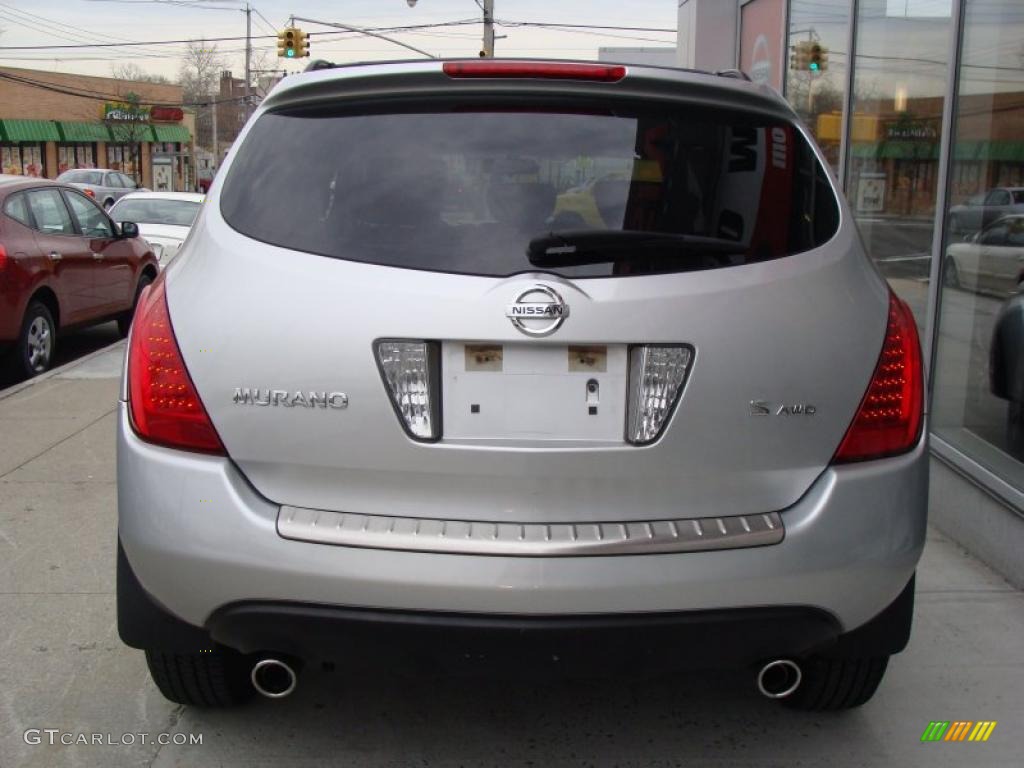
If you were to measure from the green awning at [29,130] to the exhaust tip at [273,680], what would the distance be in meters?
52.2

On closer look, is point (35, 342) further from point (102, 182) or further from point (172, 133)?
point (172, 133)

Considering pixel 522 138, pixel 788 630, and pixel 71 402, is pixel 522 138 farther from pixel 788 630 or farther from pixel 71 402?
pixel 71 402

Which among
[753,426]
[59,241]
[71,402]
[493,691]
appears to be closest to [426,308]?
[753,426]

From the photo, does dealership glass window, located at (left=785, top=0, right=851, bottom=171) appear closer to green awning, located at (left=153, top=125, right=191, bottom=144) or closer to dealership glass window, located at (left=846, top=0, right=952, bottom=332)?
dealership glass window, located at (left=846, top=0, right=952, bottom=332)

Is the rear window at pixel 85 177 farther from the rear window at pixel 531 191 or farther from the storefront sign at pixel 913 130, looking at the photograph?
the rear window at pixel 531 191

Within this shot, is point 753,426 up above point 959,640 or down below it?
above

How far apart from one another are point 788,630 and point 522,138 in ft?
4.35

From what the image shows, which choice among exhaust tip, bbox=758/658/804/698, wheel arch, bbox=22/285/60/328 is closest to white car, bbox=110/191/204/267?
wheel arch, bbox=22/285/60/328

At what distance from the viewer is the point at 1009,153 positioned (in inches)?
203

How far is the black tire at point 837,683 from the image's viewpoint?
10.2 feet

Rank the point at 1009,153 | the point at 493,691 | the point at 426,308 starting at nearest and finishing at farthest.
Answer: the point at 426,308
the point at 493,691
the point at 1009,153

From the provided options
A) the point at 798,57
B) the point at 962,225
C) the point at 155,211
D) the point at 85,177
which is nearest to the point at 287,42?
the point at 85,177

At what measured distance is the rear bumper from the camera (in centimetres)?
240

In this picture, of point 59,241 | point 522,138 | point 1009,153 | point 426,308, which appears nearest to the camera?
point 426,308
